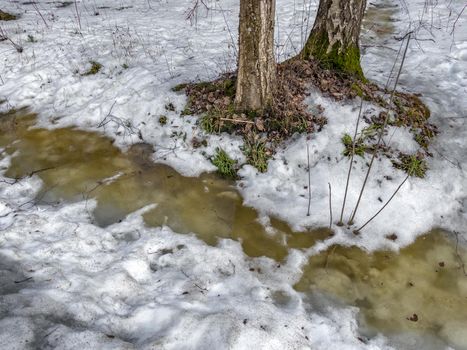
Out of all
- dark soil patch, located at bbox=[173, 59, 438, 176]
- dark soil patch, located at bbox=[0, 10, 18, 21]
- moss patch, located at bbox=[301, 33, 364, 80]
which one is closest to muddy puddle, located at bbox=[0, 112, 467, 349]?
dark soil patch, located at bbox=[173, 59, 438, 176]

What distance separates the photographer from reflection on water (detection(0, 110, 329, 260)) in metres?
3.80

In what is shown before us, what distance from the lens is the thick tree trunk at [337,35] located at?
475 cm

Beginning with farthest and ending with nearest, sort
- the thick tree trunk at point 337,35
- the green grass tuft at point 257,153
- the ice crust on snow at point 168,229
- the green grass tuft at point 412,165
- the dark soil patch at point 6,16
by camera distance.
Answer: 1. the dark soil patch at point 6,16
2. the thick tree trunk at point 337,35
3. the green grass tuft at point 257,153
4. the green grass tuft at point 412,165
5. the ice crust on snow at point 168,229

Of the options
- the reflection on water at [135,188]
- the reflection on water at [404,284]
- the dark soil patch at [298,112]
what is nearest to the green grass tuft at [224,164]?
the reflection on water at [135,188]

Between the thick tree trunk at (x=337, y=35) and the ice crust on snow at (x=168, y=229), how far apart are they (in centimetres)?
67

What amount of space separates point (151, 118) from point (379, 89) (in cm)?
325

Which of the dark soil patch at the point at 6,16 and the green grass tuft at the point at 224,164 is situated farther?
the dark soil patch at the point at 6,16

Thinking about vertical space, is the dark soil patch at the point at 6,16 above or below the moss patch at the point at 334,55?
above

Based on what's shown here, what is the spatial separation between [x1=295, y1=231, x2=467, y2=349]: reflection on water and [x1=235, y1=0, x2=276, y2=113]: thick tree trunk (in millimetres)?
2067

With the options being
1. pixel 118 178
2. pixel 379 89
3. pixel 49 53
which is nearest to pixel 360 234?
pixel 379 89

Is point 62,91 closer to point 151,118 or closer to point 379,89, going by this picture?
point 151,118

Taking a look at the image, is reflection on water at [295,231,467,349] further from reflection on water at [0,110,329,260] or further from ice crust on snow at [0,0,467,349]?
reflection on water at [0,110,329,260]

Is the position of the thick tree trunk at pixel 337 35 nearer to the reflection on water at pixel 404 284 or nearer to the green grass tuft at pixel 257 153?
the green grass tuft at pixel 257 153

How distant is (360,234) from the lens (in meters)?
3.73
